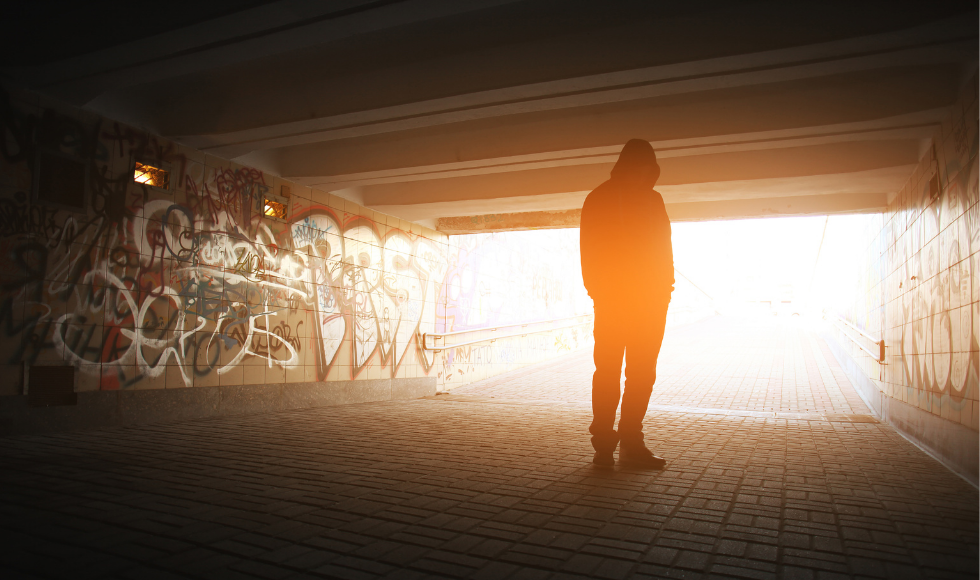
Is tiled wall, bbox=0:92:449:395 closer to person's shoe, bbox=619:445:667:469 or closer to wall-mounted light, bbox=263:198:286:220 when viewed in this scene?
wall-mounted light, bbox=263:198:286:220

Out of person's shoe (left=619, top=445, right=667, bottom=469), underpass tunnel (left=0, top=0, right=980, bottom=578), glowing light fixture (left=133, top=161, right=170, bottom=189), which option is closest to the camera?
underpass tunnel (left=0, top=0, right=980, bottom=578)

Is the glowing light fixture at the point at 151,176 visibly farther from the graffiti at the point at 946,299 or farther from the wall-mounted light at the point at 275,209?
the graffiti at the point at 946,299

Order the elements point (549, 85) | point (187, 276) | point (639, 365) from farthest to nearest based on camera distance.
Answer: point (187, 276) → point (549, 85) → point (639, 365)

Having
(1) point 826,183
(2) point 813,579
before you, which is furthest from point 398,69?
(1) point 826,183

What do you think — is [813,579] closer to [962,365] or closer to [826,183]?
[962,365]

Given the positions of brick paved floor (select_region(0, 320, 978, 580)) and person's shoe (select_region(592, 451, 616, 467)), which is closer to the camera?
brick paved floor (select_region(0, 320, 978, 580))

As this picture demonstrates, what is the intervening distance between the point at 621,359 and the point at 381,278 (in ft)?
23.7

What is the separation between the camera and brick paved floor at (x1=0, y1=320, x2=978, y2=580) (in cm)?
240

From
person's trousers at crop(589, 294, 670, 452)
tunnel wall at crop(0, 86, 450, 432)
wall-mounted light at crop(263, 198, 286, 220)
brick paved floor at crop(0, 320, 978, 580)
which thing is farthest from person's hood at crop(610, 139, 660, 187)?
wall-mounted light at crop(263, 198, 286, 220)

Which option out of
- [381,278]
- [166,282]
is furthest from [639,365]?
[381,278]

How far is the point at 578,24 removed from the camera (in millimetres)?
4926

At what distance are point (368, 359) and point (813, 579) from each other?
8915mm

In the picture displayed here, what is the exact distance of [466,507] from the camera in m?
3.25

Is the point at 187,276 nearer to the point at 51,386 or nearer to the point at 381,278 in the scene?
the point at 51,386
